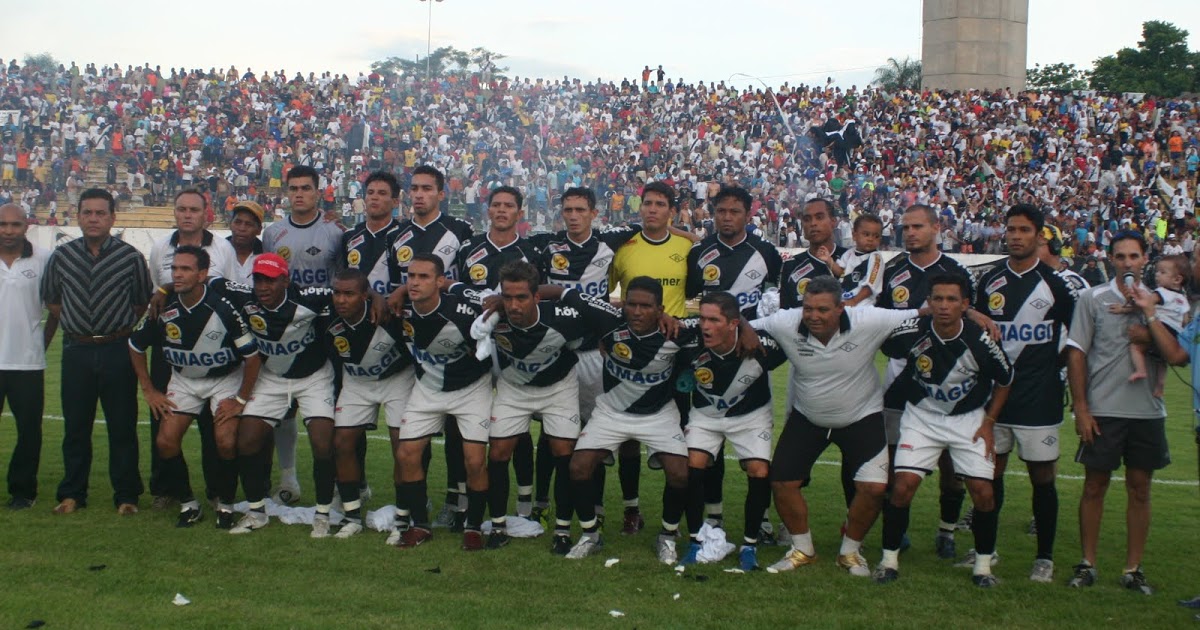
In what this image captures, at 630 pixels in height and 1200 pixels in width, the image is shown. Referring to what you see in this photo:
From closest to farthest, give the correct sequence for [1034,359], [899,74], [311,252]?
[1034,359] < [311,252] < [899,74]

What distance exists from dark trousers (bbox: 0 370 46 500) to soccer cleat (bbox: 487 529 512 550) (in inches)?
141

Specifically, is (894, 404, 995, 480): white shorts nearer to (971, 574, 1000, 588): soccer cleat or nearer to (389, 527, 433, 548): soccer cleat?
(971, 574, 1000, 588): soccer cleat

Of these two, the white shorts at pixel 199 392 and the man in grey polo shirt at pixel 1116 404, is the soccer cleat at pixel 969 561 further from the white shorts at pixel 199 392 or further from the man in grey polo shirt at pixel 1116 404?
the white shorts at pixel 199 392

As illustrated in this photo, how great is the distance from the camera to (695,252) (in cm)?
843

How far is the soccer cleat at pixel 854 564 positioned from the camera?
719cm

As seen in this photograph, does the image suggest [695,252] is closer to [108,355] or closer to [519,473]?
[519,473]

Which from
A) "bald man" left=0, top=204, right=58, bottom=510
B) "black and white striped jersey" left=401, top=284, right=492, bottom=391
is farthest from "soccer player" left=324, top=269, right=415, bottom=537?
"bald man" left=0, top=204, right=58, bottom=510

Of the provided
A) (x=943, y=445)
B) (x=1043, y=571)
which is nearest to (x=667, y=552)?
(x=943, y=445)

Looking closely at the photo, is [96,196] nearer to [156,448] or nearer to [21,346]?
[21,346]

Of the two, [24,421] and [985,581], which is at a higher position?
[24,421]

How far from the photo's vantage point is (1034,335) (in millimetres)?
7273

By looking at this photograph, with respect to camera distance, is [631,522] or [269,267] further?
[631,522]

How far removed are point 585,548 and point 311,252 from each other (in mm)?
3253

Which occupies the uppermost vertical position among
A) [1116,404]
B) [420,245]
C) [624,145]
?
[624,145]
